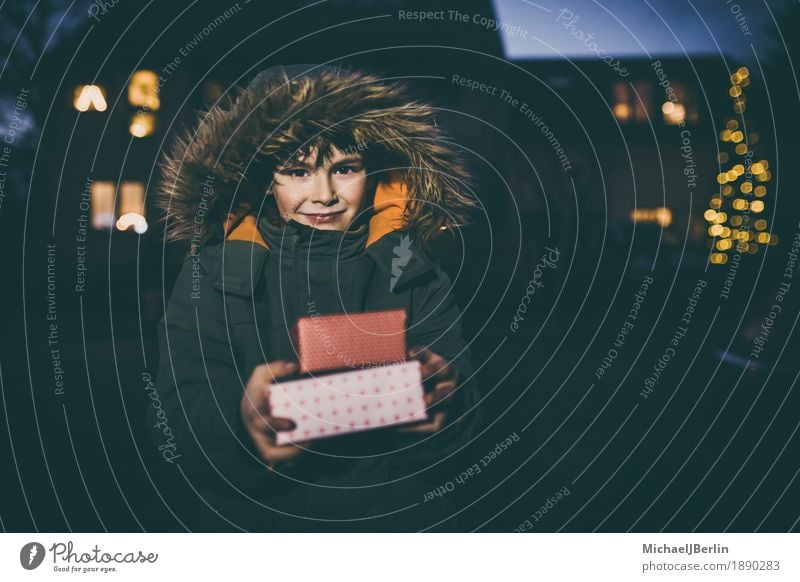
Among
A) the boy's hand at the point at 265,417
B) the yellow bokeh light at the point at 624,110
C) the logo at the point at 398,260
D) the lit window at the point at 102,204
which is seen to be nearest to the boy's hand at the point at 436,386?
the logo at the point at 398,260

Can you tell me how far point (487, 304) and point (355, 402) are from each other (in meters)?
5.59

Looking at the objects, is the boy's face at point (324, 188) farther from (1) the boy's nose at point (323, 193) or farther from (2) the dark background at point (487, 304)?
(2) the dark background at point (487, 304)

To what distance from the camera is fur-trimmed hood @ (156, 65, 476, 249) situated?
219 centimetres

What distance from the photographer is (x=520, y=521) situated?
3557 millimetres

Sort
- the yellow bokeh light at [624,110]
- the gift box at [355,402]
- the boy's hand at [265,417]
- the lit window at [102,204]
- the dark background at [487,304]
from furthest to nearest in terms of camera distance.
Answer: the yellow bokeh light at [624,110]
the lit window at [102,204]
the dark background at [487,304]
the gift box at [355,402]
the boy's hand at [265,417]

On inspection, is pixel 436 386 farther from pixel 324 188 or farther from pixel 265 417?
pixel 324 188

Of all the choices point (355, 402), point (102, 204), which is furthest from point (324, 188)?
point (102, 204)

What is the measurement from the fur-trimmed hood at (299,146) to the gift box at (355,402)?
45 centimetres

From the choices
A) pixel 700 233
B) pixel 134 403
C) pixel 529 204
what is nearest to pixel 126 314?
pixel 134 403

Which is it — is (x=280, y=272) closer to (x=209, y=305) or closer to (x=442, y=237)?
(x=209, y=305)

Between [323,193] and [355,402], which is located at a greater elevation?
[323,193]

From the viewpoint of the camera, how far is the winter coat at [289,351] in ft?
6.89
